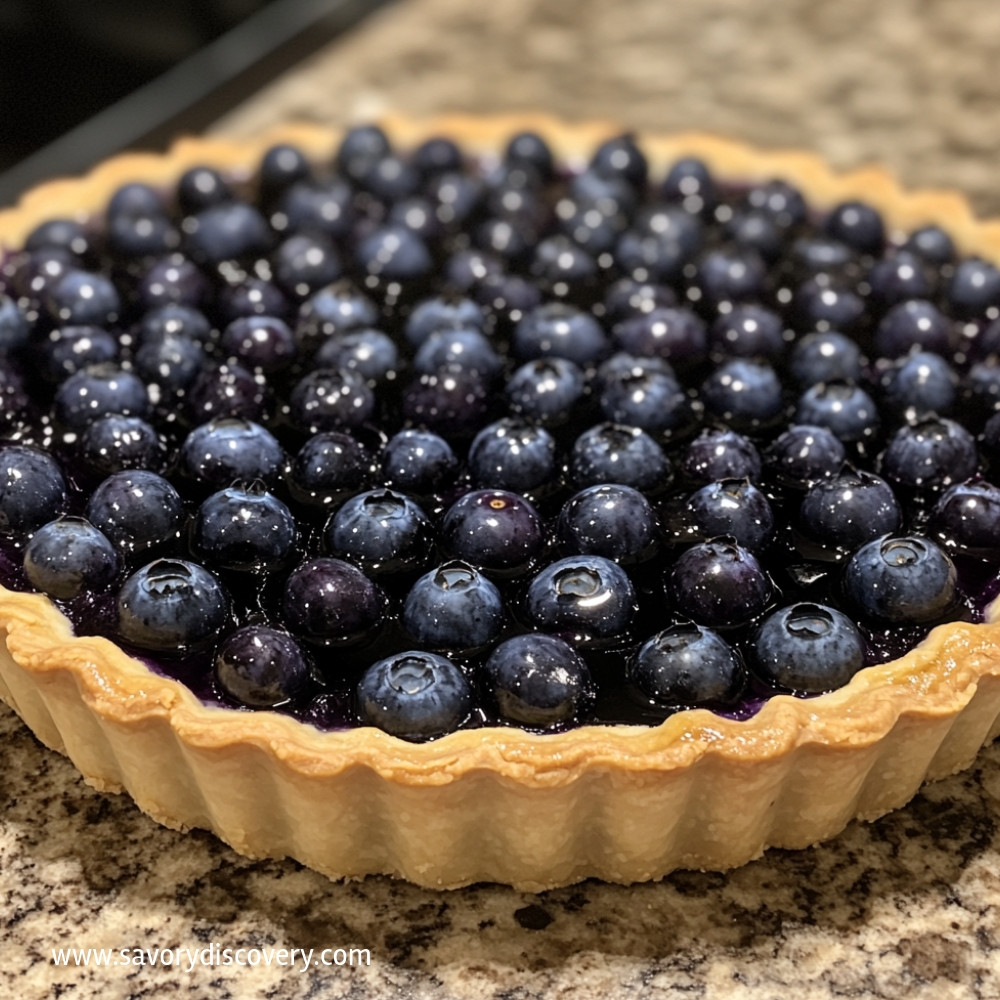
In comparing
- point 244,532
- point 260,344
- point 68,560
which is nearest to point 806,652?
point 244,532

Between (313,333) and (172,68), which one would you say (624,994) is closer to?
(313,333)

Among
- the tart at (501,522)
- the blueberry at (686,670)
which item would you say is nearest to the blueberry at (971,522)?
the tart at (501,522)

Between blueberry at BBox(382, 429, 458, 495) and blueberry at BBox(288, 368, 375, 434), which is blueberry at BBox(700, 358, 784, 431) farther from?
blueberry at BBox(288, 368, 375, 434)

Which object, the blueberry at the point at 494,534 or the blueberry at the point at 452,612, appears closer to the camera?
the blueberry at the point at 452,612

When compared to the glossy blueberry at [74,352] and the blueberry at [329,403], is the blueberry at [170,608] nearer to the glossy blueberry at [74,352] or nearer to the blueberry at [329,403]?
the blueberry at [329,403]

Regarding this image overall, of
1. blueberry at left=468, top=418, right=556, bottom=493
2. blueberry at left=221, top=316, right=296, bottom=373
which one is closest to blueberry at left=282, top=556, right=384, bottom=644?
blueberry at left=468, top=418, right=556, bottom=493

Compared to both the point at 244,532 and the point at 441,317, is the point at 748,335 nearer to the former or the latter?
the point at 441,317

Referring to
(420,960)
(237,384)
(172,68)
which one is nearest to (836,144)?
(172,68)
